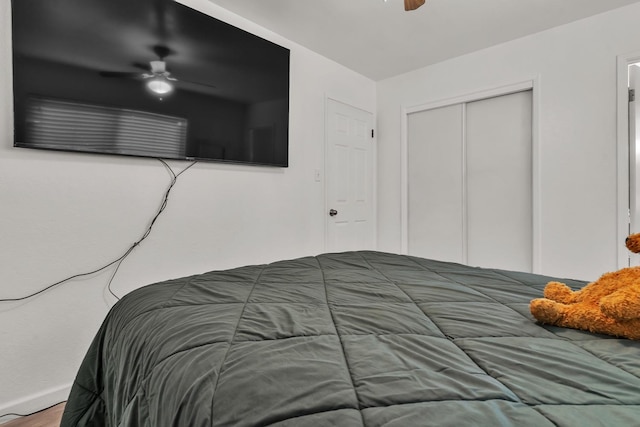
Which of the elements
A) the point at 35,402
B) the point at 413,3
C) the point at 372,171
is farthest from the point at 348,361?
the point at 372,171

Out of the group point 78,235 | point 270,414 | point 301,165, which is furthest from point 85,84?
point 270,414

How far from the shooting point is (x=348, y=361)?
2.06 ft

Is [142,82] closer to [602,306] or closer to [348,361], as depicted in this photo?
[348,361]

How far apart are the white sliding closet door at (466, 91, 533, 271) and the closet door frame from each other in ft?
0.21

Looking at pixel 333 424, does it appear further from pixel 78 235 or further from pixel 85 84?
pixel 85 84

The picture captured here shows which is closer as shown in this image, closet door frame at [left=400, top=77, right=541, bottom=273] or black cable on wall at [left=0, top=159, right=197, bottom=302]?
black cable on wall at [left=0, top=159, right=197, bottom=302]

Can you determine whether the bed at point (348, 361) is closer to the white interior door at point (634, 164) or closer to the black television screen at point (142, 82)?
the black television screen at point (142, 82)

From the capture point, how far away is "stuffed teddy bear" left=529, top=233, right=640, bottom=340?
705 millimetres

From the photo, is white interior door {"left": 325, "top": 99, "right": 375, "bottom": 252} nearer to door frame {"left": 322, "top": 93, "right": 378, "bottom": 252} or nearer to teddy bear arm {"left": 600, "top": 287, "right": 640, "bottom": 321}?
door frame {"left": 322, "top": 93, "right": 378, "bottom": 252}

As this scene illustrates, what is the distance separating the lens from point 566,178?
252cm

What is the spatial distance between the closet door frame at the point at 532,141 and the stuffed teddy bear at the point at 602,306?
6.51 feet

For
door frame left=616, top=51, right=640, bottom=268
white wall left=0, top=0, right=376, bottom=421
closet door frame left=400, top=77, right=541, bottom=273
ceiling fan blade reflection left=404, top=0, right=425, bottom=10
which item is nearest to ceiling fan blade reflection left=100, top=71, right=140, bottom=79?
white wall left=0, top=0, right=376, bottom=421

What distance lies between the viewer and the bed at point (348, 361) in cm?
49

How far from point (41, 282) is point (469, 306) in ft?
6.49
